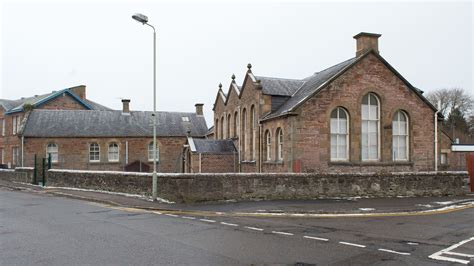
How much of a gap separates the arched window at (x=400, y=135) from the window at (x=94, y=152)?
97.5ft

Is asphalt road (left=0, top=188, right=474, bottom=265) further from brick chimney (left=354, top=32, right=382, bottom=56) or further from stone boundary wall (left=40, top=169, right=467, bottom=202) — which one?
brick chimney (left=354, top=32, right=382, bottom=56)

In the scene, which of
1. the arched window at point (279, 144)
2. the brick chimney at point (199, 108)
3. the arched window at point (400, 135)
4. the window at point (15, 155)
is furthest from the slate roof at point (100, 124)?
the arched window at point (400, 135)

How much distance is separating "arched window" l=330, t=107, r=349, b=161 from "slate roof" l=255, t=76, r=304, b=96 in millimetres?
4371

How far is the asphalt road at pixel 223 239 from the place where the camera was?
8.03 m

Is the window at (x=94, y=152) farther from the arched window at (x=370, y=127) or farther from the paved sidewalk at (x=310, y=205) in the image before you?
the arched window at (x=370, y=127)

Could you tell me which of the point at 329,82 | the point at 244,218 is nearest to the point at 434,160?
the point at 329,82

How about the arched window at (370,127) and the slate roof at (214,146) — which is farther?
the slate roof at (214,146)

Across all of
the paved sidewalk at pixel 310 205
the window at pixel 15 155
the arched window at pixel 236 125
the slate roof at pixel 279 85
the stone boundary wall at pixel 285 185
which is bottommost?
the paved sidewalk at pixel 310 205

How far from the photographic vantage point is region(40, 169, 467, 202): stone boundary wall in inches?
709

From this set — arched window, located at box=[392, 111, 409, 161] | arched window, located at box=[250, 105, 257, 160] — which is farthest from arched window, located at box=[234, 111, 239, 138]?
arched window, located at box=[392, 111, 409, 161]

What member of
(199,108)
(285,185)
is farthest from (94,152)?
(285,185)

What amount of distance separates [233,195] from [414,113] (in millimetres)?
13812

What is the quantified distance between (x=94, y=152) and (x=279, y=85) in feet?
77.5

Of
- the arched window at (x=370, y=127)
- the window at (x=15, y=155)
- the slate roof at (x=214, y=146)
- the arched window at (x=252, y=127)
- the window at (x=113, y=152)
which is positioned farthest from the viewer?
the window at (x=113, y=152)
